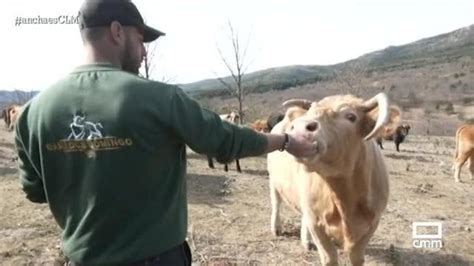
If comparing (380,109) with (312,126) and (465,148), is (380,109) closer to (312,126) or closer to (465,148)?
(312,126)

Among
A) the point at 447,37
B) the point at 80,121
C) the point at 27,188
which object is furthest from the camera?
the point at 447,37

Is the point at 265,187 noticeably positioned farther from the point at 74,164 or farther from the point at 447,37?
the point at 447,37

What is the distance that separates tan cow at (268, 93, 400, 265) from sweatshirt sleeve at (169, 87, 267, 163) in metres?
0.68

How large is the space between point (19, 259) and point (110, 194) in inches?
182

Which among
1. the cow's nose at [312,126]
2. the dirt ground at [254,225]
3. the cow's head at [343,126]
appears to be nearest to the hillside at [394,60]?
the dirt ground at [254,225]

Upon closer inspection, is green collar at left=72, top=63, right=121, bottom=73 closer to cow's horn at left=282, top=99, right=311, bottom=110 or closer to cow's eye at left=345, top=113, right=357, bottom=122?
cow's eye at left=345, top=113, right=357, bottom=122

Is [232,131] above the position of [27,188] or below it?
above

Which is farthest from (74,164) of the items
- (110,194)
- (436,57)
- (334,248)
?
(436,57)

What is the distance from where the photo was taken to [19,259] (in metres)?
6.27

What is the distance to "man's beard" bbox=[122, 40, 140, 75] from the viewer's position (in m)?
2.44

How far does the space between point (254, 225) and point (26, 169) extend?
215 inches

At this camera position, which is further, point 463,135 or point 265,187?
point 463,135

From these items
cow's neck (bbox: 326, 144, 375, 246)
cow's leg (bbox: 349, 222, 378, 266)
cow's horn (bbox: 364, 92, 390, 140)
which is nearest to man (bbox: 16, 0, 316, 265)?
cow's horn (bbox: 364, 92, 390, 140)

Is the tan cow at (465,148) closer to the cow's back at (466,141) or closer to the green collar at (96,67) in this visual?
the cow's back at (466,141)
